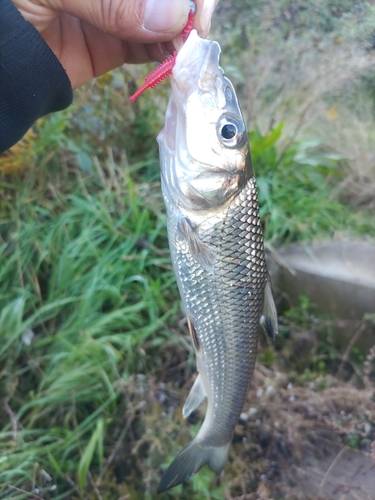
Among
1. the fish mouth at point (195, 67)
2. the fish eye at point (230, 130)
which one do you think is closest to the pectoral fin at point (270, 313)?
the fish eye at point (230, 130)

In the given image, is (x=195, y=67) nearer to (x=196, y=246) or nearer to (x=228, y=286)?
(x=196, y=246)

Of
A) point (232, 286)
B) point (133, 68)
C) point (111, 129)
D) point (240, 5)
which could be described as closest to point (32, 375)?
point (232, 286)

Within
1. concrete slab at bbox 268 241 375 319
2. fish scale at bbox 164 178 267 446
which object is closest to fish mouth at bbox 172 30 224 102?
fish scale at bbox 164 178 267 446

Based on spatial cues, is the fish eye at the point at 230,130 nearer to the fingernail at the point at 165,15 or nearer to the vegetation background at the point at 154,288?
the fingernail at the point at 165,15

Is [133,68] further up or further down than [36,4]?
further down

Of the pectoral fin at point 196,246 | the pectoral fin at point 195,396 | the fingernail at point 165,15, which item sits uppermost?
the fingernail at point 165,15

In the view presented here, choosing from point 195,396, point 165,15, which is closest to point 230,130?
point 165,15

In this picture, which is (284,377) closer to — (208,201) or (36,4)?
(208,201)
